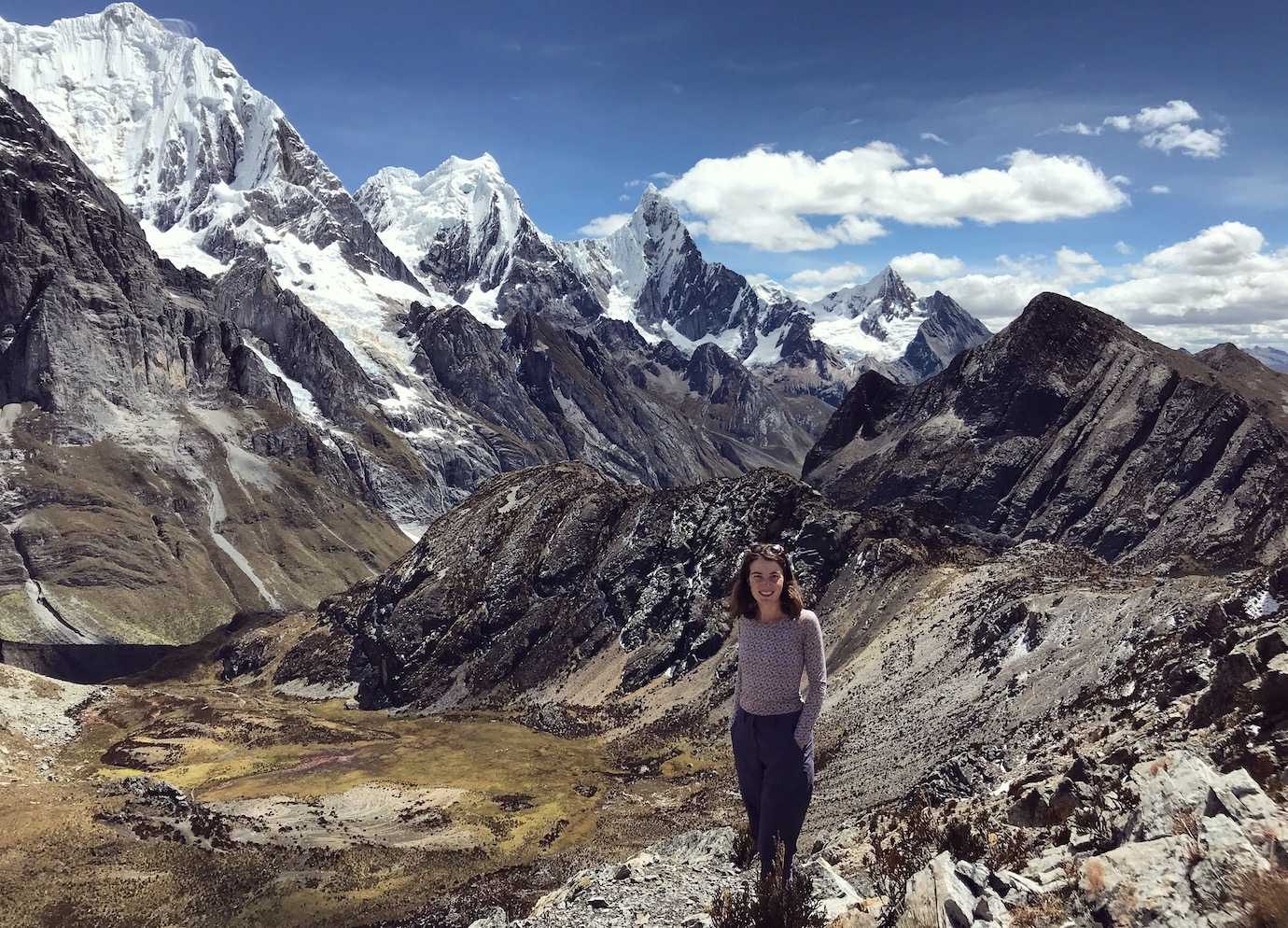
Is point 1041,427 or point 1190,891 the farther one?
point 1041,427

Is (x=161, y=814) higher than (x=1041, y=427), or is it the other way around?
(x=1041, y=427)

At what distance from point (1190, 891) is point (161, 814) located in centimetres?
5477

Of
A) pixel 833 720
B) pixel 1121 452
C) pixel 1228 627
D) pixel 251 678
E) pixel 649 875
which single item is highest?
pixel 1121 452

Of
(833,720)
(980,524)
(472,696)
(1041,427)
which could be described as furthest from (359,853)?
(1041,427)

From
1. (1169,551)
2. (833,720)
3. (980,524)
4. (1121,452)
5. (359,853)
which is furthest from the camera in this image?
(980,524)

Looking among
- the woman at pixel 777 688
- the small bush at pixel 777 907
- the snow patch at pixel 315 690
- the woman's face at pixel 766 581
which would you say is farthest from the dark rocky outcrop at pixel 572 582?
the woman's face at pixel 766 581

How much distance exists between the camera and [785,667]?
12.0 meters

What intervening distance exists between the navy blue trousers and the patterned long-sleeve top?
0.49ft

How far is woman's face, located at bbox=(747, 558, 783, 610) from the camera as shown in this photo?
1170cm

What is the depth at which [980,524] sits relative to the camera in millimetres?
165250

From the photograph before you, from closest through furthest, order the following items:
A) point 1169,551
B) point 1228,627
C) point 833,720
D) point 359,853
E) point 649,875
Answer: point 649,875 < point 1228,627 < point 359,853 < point 833,720 < point 1169,551

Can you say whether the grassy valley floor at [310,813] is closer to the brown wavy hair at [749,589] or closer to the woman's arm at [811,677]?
the woman's arm at [811,677]

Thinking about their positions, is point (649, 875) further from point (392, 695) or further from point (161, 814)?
point (392, 695)

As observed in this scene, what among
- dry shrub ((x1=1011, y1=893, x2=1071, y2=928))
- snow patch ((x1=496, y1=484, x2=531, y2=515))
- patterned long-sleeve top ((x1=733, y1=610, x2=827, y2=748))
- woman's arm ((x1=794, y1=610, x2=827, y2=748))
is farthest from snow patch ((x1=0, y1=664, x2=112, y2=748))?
dry shrub ((x1=1011, y1=893, x2=1071, y2=928))
